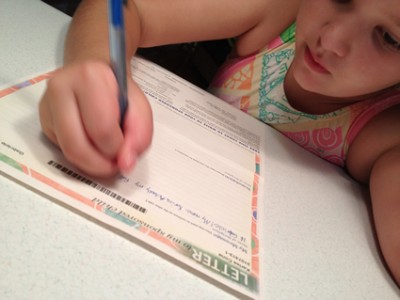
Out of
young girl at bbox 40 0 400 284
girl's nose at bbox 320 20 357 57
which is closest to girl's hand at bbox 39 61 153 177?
young girl at bbox 40 0 400 284

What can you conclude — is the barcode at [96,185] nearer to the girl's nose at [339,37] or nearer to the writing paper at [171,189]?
the writing paper at [171,189]

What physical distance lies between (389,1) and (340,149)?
291 millimetres

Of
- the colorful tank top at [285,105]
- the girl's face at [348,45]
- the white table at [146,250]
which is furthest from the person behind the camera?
the colorful tank top at [285,105]

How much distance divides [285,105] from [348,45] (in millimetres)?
208

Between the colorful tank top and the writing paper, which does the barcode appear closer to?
the writing paper

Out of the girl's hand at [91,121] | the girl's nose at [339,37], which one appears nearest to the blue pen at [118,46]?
the girl's hand at [91,121]

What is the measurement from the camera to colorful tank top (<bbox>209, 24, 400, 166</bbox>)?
0.64 m

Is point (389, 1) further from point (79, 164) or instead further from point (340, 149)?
point (79, 164)

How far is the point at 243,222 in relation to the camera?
0.36 meters

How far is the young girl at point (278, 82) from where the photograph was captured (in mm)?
281

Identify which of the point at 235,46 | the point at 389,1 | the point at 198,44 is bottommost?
the point at 198,44

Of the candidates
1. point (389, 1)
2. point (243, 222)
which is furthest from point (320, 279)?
point (389, 1)

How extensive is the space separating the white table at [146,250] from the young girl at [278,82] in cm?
4

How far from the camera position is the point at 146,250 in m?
0.27
